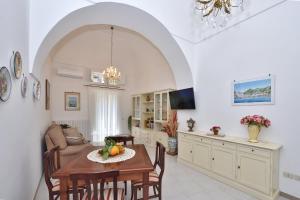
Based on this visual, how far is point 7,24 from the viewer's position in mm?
1501

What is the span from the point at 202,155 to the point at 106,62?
513 cm

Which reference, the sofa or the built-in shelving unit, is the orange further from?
the built-in shelving unit

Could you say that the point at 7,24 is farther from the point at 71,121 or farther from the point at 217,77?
the point at 71,121

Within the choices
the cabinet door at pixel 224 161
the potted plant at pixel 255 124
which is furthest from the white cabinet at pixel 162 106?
the potted plant at pixel 255 124

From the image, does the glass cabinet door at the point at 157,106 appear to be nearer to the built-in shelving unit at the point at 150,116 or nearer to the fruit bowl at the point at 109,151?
the built-in shelving unit at the point at 150,116

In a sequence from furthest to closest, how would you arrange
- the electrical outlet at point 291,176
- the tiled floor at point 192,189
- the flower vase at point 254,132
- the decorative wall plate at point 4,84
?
1. the flower vase at point 254,132
2. the tiled floor at point 192,189
3. the electrical outlet at point 291,176
4. the decorative wall plate at point 4,84

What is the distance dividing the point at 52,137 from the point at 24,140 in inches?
62.8

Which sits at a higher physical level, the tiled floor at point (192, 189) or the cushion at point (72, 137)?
the cushion at point (72, 137)

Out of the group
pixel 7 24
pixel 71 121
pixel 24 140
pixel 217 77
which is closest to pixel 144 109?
pixel 71 121

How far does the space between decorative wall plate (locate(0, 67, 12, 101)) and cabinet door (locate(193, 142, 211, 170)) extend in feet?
10.7

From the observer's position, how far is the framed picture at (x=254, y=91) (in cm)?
276

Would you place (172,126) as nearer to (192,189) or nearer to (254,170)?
(192,189)

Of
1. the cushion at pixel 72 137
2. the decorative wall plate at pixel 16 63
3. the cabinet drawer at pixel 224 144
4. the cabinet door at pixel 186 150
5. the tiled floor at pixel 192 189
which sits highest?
the decorative wall plate at pixel 16 63

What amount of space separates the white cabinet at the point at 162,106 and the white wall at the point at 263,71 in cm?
147
